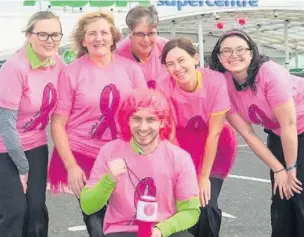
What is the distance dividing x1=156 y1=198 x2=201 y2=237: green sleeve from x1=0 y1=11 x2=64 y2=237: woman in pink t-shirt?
3.94 ft

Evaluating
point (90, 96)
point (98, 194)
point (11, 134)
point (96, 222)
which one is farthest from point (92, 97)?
point (98, 194)

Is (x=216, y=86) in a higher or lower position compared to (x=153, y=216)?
higher

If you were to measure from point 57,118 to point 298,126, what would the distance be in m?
1.63

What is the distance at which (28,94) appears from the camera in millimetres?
3908

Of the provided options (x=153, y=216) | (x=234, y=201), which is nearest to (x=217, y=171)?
(x=153, y=216)

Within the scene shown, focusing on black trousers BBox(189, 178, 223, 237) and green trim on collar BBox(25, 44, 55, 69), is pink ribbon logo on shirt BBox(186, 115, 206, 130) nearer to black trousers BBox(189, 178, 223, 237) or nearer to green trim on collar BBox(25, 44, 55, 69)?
black trousers BBox(189, 178, 223, 237)

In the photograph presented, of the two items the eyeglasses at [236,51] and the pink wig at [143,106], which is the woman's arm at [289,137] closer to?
the eyeglasses at [236,51]

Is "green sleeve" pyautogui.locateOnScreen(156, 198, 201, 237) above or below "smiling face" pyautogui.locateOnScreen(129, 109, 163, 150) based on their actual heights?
below

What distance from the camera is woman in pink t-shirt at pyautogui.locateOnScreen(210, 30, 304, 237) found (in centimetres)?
379

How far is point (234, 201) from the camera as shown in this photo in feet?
22.1

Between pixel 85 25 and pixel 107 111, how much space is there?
58cm

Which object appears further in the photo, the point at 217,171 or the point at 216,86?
the point at 217,171

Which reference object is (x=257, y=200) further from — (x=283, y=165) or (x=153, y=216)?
(x=153, y=216)

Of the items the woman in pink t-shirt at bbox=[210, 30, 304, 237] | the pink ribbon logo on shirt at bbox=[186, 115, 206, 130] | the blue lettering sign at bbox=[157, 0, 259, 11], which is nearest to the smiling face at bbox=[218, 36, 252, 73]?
the woman in pink t-shirt at bbox=[210, 30, 304, 237]
